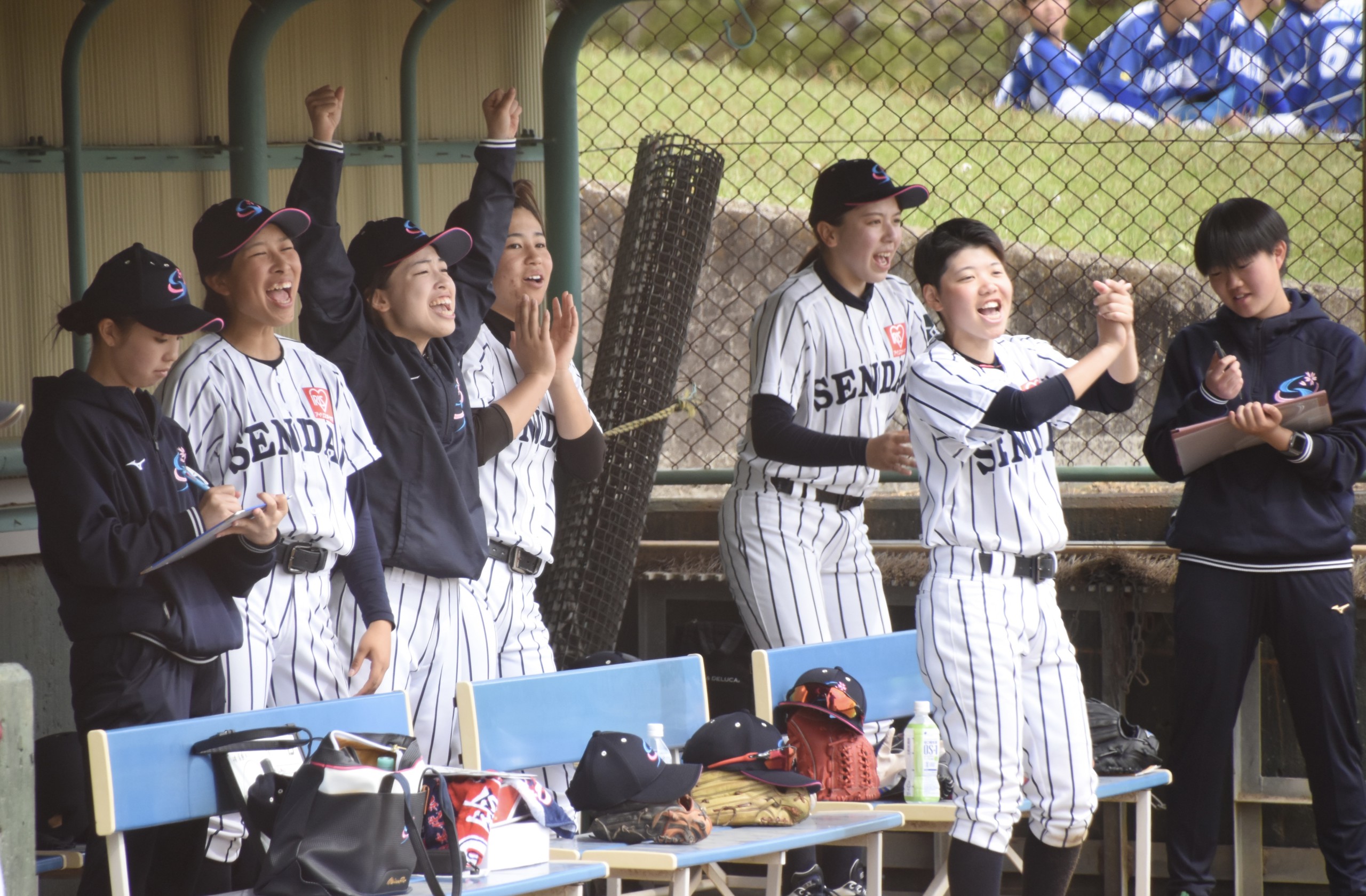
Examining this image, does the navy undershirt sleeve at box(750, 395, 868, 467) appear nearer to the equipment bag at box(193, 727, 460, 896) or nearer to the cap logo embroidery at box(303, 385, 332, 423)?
the cap logo embroidery at box(303, 385, 332, 423)

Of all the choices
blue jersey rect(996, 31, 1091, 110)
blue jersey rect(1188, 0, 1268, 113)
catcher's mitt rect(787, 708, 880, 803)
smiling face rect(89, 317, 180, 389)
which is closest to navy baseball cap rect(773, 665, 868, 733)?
catcher's mitt rect(787, 708, 880, 803)

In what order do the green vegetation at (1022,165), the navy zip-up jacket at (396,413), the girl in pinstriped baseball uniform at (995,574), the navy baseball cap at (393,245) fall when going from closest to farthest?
the girl in pinstriped baseball uniform at (995,574) → the navy zip-up jacket at (396,413) → the navy baseball cap at (393,245) → the green vegetation at (1022,165)

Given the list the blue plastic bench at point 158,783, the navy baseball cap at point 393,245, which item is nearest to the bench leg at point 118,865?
the blue plastic bench at point 158,783

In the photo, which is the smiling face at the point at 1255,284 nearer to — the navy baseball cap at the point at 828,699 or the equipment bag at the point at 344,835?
the navy baseball cap at the point at 828,699

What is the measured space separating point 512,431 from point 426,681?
0.57 meters

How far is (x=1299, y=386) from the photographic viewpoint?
3.89m

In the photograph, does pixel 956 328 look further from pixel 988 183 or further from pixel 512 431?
pixel 988 183

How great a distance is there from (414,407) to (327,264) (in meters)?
0.34

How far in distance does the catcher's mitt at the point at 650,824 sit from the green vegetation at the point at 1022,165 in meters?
3.80

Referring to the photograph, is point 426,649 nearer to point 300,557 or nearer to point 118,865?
point 300,557

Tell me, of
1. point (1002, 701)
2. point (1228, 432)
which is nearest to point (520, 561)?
point (1002, 701)

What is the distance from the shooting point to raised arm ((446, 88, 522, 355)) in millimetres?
3684

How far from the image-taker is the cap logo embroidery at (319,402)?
3240 mm

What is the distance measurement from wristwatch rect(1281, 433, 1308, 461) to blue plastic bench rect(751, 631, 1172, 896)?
2.54 feet
